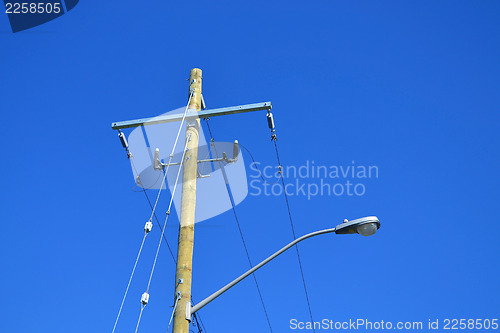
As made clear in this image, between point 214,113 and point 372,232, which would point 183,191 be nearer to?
point 214,113

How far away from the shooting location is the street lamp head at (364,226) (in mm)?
6531

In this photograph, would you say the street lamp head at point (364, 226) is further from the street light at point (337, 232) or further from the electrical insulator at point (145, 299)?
the electrical insulator at point (145, 299)

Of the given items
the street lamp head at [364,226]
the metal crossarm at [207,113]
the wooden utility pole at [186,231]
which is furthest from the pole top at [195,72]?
the street lamp head at [364,226]

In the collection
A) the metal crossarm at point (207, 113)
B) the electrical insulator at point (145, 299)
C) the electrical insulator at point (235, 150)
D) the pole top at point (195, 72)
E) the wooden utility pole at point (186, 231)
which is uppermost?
the pole top at point (195, 72)

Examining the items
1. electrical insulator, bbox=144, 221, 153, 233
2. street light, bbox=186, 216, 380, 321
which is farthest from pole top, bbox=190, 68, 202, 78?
street light, bbox=186, 216, 380, 321

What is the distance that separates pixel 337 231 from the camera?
22.1ft

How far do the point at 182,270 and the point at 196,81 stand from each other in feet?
14.0

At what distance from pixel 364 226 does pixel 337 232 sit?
1.33 feet

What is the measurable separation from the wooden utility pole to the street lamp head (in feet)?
7.44

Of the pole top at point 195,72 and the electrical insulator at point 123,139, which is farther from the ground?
the pole top at point 195,72

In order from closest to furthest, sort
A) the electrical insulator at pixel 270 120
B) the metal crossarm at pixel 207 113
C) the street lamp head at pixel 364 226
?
the street lamp head at pixel 364 226 → the metal crossarm at pixel 207 113 → the electrical insulator at pixel 270 120

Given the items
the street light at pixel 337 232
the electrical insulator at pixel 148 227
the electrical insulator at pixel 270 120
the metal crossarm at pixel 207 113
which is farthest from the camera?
the electrical insulator at pixel 270 120

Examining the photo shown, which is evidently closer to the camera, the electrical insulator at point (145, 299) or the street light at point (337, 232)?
the street light at point (337, 232)

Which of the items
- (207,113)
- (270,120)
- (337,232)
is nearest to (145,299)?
(337,232)
